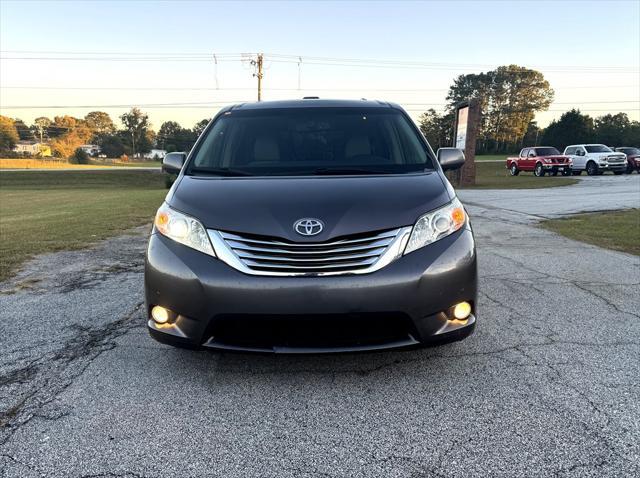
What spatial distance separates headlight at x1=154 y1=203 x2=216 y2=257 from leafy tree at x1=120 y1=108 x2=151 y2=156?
5278 inches

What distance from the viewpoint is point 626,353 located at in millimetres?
3393

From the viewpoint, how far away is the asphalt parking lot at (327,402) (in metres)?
2.21

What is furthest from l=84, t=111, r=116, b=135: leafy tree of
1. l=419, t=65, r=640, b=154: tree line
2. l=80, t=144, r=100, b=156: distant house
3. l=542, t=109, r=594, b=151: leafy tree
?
l=542, t=109, r=594, b=151: leafy tree

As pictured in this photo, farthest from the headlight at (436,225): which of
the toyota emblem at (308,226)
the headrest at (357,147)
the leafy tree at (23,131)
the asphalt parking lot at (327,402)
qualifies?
the leafy tree at (23,131)

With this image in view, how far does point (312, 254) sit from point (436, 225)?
78 centimetres

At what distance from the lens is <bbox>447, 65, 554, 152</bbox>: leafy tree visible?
9962 cm

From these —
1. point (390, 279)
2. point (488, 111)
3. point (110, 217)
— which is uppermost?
point (488, 111)

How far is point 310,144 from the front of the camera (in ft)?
13.0

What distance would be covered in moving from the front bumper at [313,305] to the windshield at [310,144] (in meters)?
1.00

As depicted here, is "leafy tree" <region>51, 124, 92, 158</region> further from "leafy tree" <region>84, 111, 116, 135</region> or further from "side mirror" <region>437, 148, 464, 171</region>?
"side mirror" <region>437, 148, 464, 171</region>

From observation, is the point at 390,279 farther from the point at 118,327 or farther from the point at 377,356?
the point at 118,327

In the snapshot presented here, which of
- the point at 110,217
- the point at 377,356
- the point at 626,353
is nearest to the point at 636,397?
A: the point at 626,353

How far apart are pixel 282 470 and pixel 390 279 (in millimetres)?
1075

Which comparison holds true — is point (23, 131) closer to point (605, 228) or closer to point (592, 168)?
point (592, 168)
